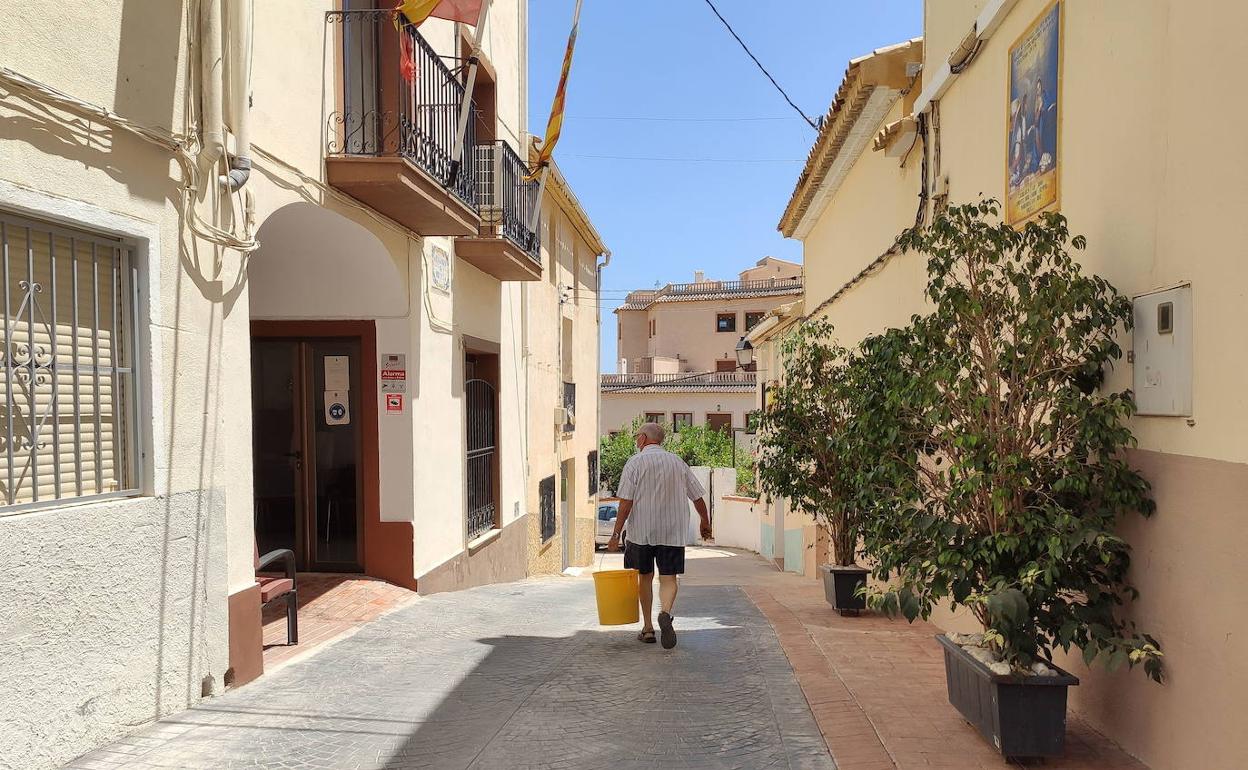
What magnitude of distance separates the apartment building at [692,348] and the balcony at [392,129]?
31617 mm

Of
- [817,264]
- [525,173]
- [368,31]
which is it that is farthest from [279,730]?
[817,264]

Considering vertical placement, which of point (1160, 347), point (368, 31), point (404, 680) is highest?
point (368, 31)

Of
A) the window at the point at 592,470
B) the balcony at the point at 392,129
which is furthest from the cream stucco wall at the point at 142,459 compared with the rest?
the window at the point at 592,470

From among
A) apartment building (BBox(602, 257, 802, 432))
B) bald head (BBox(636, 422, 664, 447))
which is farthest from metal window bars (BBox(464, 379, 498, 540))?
apartment building (BBox(602, 257, 802, 432))

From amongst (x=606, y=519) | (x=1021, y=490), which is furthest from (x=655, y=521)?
(x=606, y=519)

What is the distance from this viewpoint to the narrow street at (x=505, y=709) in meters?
4.34

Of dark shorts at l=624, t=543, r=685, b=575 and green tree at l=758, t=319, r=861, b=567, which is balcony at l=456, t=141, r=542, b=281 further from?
dark shorts at l=624, t=543, r=685, b=575

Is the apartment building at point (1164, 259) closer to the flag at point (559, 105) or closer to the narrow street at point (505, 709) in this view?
the narrow street at point (505, 709)

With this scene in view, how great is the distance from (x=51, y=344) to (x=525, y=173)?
7.86 m

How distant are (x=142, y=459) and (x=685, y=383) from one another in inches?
1536

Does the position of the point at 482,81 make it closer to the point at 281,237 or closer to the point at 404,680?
the point at 281,237

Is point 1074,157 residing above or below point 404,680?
above

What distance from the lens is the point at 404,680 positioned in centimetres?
575

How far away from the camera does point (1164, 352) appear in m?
3.79
